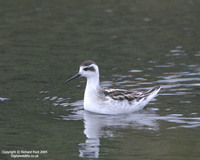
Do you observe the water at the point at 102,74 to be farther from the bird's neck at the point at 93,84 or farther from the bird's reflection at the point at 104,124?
the bird's neck at the point at 93,84

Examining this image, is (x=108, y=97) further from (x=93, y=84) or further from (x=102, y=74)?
(x=102, y=74)

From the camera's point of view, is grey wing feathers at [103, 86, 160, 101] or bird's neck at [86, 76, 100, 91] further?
bird's neck at [86, 76, 100, 91]

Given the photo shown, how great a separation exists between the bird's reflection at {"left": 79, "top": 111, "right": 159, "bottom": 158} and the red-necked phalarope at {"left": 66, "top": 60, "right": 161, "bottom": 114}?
22 centimetres

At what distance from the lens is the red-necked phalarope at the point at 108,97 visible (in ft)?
55.7

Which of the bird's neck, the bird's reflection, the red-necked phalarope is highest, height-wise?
the bird's neck

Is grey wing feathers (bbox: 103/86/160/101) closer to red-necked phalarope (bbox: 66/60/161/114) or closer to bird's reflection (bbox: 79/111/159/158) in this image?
red-necked phalarope (bbox: 66/60/161/114)

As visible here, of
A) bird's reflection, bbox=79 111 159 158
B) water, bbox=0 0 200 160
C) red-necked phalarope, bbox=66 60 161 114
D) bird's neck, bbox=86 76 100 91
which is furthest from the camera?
bird's neck, bbox=86 76 100 91

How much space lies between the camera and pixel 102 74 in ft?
68.5

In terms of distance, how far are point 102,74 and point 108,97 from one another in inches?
152

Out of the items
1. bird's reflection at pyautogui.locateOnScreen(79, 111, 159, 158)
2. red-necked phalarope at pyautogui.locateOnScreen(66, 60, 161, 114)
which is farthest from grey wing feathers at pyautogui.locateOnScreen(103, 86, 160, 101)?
bird's reflection at pyautogui.locateOnScreen(79, 111, 159, 158)

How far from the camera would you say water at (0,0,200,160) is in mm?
14180

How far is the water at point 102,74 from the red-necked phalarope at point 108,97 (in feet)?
0.95

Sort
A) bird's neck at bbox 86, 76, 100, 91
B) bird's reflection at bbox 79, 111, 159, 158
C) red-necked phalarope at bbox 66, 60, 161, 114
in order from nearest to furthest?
1. bird's reflection at bbox 79, 111, 159, 158
2. red-necked phalarope at bbox 66, 60, 161, 114
3. bird's neck at bbox 86, 76, 100, 91

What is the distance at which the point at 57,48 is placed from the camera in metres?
24.9
